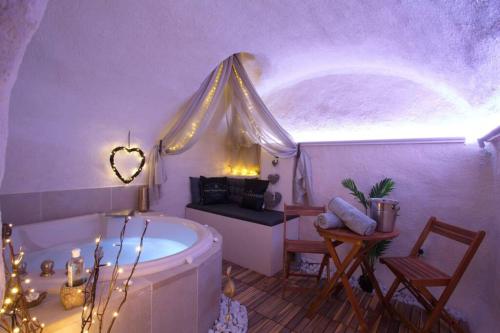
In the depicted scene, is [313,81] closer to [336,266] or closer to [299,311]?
[336,266]

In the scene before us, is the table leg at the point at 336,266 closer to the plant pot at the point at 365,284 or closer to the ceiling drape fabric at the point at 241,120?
the plant pot at the point at 365,284

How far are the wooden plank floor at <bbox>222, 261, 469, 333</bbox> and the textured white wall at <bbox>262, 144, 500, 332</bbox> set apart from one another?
0.32 metres

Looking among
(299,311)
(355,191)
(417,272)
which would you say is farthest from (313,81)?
(299,311)

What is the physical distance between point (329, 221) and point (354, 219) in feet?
0.62

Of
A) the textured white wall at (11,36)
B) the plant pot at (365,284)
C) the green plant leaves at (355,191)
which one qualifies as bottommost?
the plant pot at (365,284)

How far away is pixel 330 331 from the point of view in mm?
1777

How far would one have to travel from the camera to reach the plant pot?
7.61ft

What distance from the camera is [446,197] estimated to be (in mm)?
2150

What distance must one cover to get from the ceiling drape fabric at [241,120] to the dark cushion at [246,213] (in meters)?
0.37

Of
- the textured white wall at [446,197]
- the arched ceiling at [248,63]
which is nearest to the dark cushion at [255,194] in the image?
the textured white wall at [446,197]

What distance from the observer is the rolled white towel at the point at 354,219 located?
5.64 ft

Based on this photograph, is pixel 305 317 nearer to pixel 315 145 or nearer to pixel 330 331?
pixel 330 331

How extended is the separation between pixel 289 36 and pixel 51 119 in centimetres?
223

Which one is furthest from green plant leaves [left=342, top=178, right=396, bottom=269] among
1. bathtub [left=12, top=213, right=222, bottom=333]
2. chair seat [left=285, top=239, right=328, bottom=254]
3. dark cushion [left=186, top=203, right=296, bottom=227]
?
bathtub [left=12, top=213, right=222, bottom=333]
